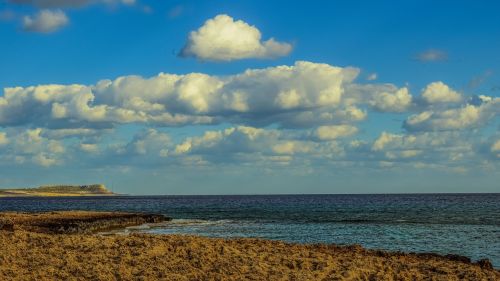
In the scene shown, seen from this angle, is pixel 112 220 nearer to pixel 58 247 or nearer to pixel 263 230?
pixel 263 230

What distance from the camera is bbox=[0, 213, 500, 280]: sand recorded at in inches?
866

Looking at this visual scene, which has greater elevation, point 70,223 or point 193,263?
point 193,263

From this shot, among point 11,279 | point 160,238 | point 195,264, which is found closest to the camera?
point 11,279

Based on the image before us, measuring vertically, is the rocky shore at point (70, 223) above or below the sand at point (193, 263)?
below

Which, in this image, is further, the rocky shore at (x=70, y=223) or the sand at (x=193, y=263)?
the rocky shore at (x=70, y=223)

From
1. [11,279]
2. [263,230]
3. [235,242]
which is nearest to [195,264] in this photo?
[11,279]

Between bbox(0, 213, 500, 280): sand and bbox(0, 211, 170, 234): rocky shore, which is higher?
bbox(0, 213, 500, 280): sand

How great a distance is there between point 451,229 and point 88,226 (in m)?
39.4

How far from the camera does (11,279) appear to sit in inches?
813

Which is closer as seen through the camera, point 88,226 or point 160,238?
point 160,238

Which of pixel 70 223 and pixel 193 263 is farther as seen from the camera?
pixel 70 223

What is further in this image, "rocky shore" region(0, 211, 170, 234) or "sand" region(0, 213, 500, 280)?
"rocky shore" region(0, 211, 170, 234)

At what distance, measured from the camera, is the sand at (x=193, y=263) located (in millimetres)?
22000

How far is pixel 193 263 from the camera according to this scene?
24312 mm
